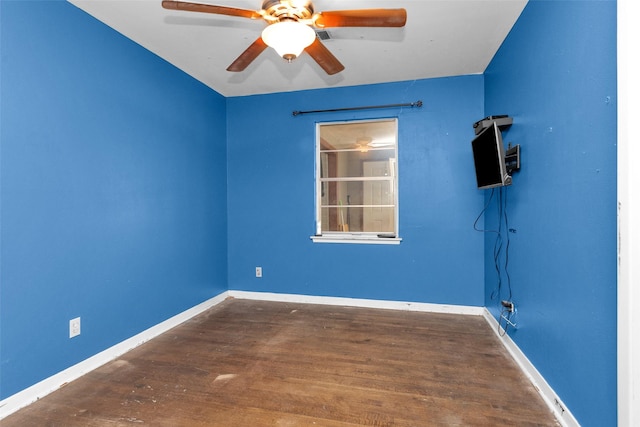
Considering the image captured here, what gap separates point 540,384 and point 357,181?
250 centimetres

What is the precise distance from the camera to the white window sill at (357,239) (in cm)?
Answer: 354

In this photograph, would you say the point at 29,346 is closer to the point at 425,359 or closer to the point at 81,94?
the point at 81,94

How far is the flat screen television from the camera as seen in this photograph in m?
2.26

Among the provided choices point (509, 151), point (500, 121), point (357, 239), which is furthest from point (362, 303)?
point (500, 121)

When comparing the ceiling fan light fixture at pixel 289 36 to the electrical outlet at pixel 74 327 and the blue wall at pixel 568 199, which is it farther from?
the electrical outlet at pixel 74 327

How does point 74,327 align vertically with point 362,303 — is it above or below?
above

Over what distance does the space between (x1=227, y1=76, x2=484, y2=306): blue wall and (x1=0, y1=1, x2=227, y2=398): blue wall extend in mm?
737

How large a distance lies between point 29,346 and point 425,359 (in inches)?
104

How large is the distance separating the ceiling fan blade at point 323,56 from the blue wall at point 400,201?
4.81 ft

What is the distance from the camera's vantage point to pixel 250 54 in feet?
6.76

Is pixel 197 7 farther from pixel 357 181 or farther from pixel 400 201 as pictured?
pixel 400 201

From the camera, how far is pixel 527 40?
2.13 metres

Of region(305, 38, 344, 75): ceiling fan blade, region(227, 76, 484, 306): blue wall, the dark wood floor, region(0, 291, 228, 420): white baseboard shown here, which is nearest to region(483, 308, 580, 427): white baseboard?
the dark wood floor

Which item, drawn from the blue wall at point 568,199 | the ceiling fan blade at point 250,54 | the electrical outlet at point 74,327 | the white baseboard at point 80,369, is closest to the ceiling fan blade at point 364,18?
the ceiling fan blade at point 250,54
